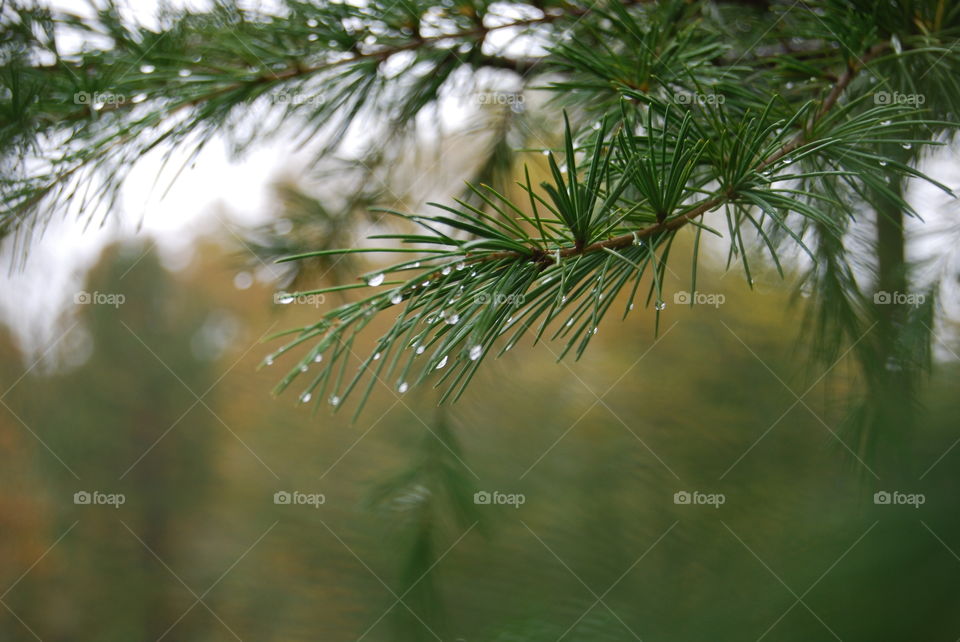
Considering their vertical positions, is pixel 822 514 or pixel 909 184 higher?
pixel 909 184

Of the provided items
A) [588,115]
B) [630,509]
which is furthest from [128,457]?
[588,115]

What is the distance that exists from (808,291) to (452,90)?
0.78ft

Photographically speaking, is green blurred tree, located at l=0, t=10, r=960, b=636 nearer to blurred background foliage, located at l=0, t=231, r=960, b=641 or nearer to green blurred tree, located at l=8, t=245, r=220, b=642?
blurred background foliage, located at l=0, t=231, r=960, b=641

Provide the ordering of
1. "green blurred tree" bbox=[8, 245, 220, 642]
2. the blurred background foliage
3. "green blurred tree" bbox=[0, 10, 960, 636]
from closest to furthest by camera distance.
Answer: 1. "green blurred tree" bbox=[0, 10, 960, 636]
2. the blurred background foliage
3. "green blurred tree" bbox=[8, 245, 220, 642]

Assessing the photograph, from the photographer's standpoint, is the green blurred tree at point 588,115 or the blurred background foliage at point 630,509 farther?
the blurred background foliage at point 630,509

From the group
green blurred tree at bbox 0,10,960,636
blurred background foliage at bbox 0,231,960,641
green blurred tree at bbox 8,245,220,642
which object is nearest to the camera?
green blurred tree at bbox 0,10,960,636

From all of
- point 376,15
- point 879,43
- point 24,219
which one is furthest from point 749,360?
point 24,219

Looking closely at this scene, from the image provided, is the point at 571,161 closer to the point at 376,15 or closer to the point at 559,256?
the point at 559,256

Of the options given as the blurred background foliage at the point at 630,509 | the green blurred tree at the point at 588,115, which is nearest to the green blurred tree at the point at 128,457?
the blurred background foliage at the point at 630,509

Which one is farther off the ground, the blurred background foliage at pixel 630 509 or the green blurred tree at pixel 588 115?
the green blurred tree at pixel 588 115

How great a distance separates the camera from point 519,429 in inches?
20.8

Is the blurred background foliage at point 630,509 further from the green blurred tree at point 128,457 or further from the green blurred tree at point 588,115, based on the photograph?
the green blurred tree at point 128,457

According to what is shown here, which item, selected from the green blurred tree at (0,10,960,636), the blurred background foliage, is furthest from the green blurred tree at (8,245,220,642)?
the green blurred tree at (0,10,960,636)

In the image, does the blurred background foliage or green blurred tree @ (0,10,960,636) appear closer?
green blurred tree @ (0,10,960,636)
